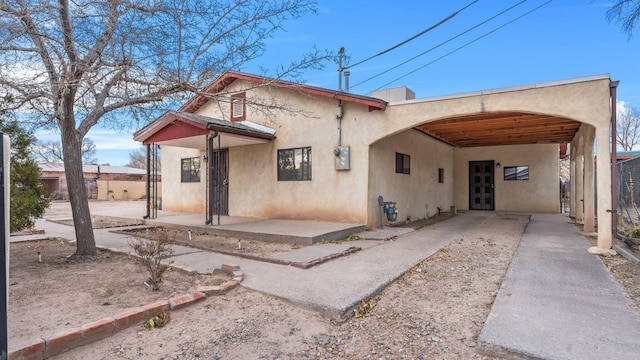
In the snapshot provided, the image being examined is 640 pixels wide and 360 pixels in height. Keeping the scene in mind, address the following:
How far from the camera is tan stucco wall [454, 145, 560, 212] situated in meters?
13.9

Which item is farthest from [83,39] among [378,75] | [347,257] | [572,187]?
[572,187]

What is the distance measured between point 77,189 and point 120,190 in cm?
2607

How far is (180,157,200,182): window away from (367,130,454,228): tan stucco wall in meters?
6.76

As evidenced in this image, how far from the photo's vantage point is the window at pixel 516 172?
14363mm

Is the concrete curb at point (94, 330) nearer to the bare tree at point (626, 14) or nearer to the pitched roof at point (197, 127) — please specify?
the pitched roof at point (197, 127)

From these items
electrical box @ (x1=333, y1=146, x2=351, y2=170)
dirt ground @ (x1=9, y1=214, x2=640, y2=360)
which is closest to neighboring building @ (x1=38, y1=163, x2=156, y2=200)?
electrical box @ (x1=333, y1=146, x2=351, y2=170)

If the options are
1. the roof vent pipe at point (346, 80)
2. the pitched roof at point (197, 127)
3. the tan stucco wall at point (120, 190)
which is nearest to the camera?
the pitched roof at point (197, 127)

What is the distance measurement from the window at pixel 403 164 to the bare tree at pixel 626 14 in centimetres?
561

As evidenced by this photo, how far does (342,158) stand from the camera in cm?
888

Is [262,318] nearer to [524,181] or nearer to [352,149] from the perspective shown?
[352,149]

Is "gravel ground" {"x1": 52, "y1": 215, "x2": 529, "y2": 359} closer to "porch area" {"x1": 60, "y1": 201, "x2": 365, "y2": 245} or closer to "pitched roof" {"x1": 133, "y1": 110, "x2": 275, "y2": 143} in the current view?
"porch area" {"x1": 60, "y1": 201, "x2": 365, "y2": 245}

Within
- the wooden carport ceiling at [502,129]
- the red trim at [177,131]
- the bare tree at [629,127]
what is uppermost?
the bare tree at [629,127]

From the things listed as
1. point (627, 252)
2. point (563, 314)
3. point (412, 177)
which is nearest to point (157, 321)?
point (563, 314)

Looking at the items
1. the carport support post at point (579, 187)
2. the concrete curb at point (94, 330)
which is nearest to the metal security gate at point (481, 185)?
the carport support post at point (579, 187)
